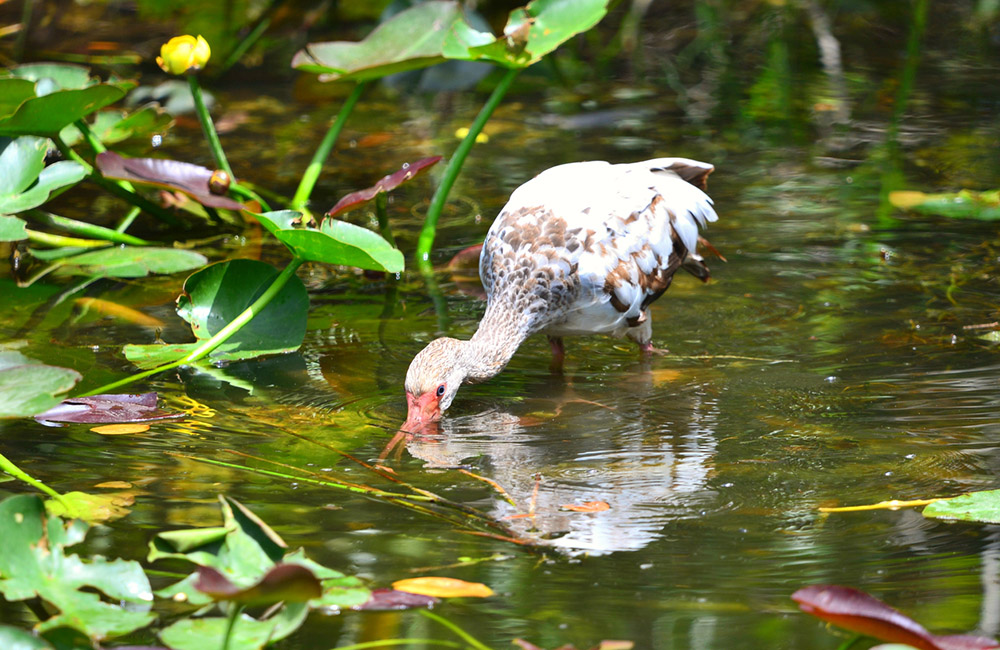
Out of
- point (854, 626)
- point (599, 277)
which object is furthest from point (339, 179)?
point (854, 626)

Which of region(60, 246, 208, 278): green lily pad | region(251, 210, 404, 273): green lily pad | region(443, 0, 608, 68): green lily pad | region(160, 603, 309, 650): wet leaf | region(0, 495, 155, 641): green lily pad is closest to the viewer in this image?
region(160, 603, 309, 650): wet leaf

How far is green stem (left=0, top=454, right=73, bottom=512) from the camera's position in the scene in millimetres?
3260

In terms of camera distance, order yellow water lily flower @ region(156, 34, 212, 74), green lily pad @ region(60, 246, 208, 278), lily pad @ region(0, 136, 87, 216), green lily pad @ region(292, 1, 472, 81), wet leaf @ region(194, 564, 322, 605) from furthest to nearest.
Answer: green lily pad @ region(292, 1, 472, 81) < green lily pad @ region(60, 246, 208, 278) < yellow water lily flower @ region(156, 34, 212, 74) < lily pad @ region(0, 136, 87, 216) < wet leaf @ region(194, 564, 322, 605)

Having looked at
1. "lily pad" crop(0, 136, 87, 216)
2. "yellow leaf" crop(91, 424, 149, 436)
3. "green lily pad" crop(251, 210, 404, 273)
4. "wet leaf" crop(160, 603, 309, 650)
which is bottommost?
"yellow leaf" crop(91, 424, 149, 436)

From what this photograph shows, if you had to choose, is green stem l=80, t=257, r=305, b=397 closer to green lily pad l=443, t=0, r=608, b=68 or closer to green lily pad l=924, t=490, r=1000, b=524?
green lily pad l=443, t=0, r=608, b=68

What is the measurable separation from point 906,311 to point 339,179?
333cm

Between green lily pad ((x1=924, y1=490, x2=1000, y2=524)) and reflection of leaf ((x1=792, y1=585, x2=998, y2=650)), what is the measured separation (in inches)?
34.2

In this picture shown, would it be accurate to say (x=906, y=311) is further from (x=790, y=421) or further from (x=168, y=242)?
(x=168, y=242)

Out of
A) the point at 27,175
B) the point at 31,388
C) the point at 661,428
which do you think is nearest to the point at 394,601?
the point at 31,388

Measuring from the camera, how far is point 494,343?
14.3ft

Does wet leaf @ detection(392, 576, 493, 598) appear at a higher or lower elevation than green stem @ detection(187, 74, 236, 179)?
lower

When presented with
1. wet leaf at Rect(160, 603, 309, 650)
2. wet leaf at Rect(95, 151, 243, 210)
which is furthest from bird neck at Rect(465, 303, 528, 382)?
wet leaf at Rect(160, 603, 309, 650)

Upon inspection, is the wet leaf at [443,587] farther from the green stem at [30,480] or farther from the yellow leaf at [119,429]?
the yellow leaf at [119,429]

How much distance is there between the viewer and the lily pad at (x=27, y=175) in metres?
4.55
